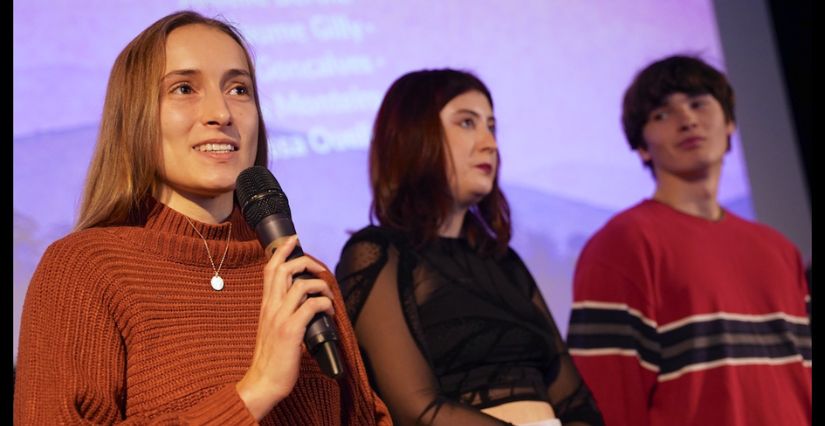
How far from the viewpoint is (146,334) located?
5.23ft

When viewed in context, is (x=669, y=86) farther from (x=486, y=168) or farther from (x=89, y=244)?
(x=89, y=244)

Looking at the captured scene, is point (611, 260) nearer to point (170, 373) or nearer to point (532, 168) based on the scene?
point (532, 168)

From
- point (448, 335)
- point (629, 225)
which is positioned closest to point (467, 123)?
point (448, 335)

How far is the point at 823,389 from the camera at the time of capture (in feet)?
9.83

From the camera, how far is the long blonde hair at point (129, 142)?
173 centimetres

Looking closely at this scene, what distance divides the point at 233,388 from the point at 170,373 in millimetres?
150

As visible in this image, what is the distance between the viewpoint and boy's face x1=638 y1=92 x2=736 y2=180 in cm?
313

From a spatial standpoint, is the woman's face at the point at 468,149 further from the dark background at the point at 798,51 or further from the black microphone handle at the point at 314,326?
the dark background at the point at 798,51

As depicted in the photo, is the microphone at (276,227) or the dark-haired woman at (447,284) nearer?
the microphone at (276,227)

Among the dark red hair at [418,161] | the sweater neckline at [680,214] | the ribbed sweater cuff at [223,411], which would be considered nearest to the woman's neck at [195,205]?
the ribbed sweater cuff at [223,411]

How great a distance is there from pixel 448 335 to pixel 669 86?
1.40 meters

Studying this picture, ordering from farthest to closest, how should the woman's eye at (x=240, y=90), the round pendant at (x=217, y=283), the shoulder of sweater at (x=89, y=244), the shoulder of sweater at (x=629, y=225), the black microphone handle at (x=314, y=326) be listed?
the shoulder of sweater at (x=629, y=225)
the woman's eye at (x=240, y=90)
the round pendant at (x=217, y=283)
the shoulder of sweater at (x=89, y=244)
the black microphone handle at (x=314, y=326)

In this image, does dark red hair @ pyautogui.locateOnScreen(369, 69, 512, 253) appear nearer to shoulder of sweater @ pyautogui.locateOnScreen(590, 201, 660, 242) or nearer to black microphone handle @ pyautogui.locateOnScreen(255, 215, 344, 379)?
shoulder of sweater @ pyautogui.locateOnScreen(590, 201, 660, 242)

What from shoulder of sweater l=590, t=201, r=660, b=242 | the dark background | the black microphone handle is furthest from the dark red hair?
the dark background
